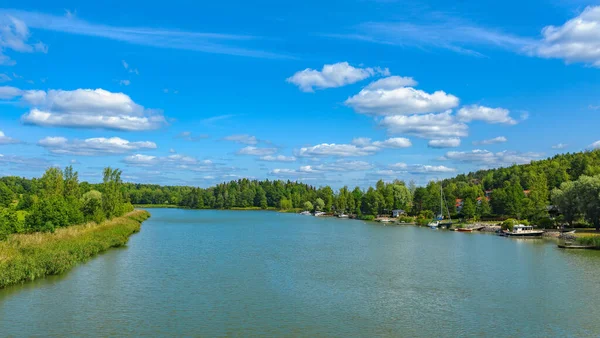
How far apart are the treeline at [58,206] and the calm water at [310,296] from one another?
7.36 meters

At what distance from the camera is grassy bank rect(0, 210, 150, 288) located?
33.4 m

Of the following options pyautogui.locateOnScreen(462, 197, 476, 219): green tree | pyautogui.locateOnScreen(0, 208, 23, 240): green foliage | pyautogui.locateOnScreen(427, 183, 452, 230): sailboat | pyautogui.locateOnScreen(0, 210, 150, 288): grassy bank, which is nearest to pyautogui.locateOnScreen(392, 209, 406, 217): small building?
pyautogui.locateOnScreen(427, 183, 452, 230): sailboat

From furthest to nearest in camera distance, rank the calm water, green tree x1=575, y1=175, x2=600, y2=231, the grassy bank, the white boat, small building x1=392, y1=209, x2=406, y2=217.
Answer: small building x1=392, y1=209, x2=406, y2=217, the white boat, green tree x1=575, y1=175, x2=600, y2=231, the grassy bank, the calm water

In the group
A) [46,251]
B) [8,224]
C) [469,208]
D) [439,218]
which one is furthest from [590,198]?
[8,224]

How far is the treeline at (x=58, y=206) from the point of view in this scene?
45.4 metres

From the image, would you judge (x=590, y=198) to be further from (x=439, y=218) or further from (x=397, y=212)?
(x=397, y=212)

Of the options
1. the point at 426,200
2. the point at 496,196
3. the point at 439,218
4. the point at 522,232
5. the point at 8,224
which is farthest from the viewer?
the point at 426,200

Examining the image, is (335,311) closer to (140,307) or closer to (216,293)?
(216,293)

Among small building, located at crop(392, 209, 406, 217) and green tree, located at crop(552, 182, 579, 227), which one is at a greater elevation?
green tree, located at crop(552, 182, 579, 227)

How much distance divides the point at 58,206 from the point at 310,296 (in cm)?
3562

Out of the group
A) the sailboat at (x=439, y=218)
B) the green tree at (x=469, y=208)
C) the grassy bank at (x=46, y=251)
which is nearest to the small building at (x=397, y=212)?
the sailboat at (x=439, y=218)

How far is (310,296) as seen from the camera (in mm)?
32281

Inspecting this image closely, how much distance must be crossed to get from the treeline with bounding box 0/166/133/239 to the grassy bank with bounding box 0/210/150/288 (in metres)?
1.34

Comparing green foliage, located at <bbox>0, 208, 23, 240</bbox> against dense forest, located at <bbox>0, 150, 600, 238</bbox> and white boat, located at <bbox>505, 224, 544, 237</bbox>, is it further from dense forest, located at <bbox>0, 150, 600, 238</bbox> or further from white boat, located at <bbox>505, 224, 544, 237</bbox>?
white boat, located at <bbox>505, 224, 544, 237</bbox>
